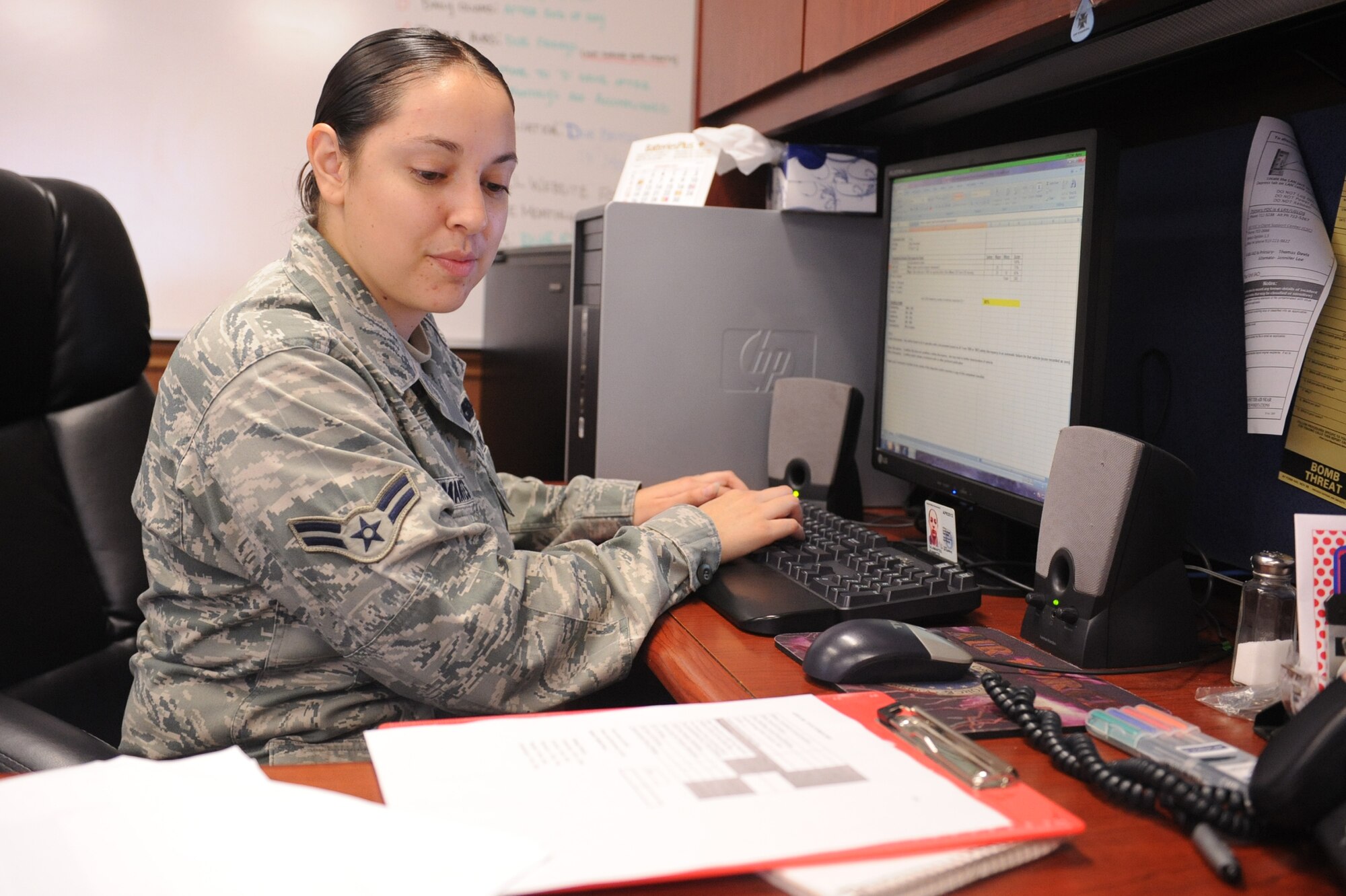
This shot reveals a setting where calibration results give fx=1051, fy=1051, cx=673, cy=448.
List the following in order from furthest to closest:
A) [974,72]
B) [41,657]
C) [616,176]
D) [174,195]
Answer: [616,176]
[174,195]
[974,72]
[41,657]

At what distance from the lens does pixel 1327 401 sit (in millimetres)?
949

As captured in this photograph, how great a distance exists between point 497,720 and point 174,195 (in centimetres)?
205

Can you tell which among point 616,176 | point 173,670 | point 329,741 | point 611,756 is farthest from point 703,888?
point 616,176

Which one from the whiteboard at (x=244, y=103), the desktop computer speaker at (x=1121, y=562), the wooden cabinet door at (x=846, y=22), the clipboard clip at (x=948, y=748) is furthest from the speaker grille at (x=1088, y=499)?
the whiteboard at (x=244, y=103)

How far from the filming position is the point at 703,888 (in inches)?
18.7

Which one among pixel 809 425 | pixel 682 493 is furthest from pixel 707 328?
pixel 682 493

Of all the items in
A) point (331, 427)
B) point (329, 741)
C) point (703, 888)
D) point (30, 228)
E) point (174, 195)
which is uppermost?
point (174, 195)

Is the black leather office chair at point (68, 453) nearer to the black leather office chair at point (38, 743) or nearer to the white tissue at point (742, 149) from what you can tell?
the black leather office chair at point (38, 743)

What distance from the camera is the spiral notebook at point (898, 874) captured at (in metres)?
0.46

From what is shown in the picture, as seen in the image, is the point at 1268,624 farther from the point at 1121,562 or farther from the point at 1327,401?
the point at 1327,401

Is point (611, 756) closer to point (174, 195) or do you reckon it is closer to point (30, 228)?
point (30, 228)

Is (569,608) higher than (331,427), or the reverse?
(331,427)

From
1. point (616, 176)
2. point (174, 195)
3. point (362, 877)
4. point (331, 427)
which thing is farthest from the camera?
point (616, 176)

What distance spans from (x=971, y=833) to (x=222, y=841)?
352mm
